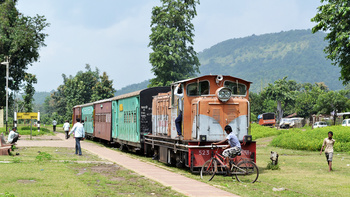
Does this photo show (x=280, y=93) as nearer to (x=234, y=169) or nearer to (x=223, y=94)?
(x=223, y=94)

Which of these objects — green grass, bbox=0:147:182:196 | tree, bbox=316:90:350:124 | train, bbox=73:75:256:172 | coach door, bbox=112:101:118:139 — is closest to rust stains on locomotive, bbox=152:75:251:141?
train, bbox=73:75:256:172

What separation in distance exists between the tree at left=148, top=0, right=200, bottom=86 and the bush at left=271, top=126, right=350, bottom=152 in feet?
105

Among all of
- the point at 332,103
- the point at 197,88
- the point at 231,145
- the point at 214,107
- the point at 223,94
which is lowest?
the point at 231,145

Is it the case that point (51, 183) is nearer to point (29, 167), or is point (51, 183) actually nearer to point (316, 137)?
point (29, 167)

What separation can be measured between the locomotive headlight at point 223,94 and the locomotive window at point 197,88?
587 millimetres

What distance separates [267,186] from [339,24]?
1544 centimetres

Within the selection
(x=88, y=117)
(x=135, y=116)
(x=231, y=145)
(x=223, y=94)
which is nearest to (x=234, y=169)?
(x=231, y=145)

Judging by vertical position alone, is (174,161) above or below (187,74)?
below

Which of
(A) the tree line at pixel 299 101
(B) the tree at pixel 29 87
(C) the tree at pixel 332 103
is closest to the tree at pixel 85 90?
(B) the tree at pixel 29 87

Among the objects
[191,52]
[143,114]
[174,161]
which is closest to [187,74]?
[191,52]

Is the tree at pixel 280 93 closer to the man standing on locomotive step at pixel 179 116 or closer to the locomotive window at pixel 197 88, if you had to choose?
the man standing on locomotive step at pixel 179 116

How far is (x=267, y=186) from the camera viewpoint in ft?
42.8

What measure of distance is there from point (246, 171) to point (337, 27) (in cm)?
1476

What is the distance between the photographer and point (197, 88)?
16.4m
